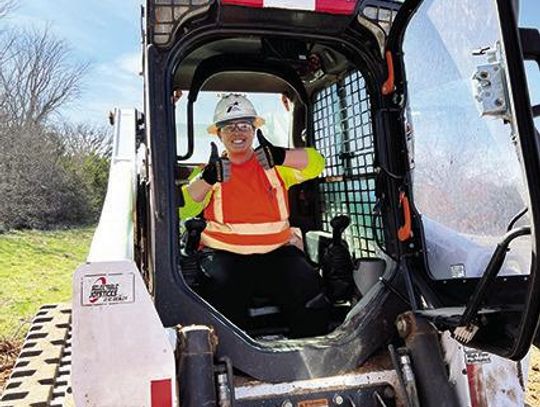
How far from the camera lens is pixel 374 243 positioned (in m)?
3.34

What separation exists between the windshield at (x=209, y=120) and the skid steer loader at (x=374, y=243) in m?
0.12

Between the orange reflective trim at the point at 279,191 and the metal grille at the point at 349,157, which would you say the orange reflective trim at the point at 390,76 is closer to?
the metal grille at the point at 349,157

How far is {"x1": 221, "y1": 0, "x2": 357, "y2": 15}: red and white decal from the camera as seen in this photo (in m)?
2.70

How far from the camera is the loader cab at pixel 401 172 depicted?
2.10 meters

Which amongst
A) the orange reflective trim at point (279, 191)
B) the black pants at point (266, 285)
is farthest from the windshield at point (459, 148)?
the orange reflective trim at point (279, 191)

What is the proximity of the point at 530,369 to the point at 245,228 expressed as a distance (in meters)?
3.50

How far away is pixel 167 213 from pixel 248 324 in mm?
873

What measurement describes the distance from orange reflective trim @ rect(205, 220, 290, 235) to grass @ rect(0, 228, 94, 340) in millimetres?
4007

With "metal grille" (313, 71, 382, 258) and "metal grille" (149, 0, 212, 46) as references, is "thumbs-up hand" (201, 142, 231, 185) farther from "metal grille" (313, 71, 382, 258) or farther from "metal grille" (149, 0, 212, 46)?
"metal grille" (313, 71, 382, 258)

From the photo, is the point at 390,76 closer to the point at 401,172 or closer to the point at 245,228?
the point at 401,172

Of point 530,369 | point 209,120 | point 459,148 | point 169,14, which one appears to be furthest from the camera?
point 530,369

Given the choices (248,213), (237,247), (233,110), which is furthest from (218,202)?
(233,110)

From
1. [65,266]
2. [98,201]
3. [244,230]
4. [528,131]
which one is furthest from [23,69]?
[528,131]

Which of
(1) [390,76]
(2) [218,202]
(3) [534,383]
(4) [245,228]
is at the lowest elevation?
(3) [534,383]
